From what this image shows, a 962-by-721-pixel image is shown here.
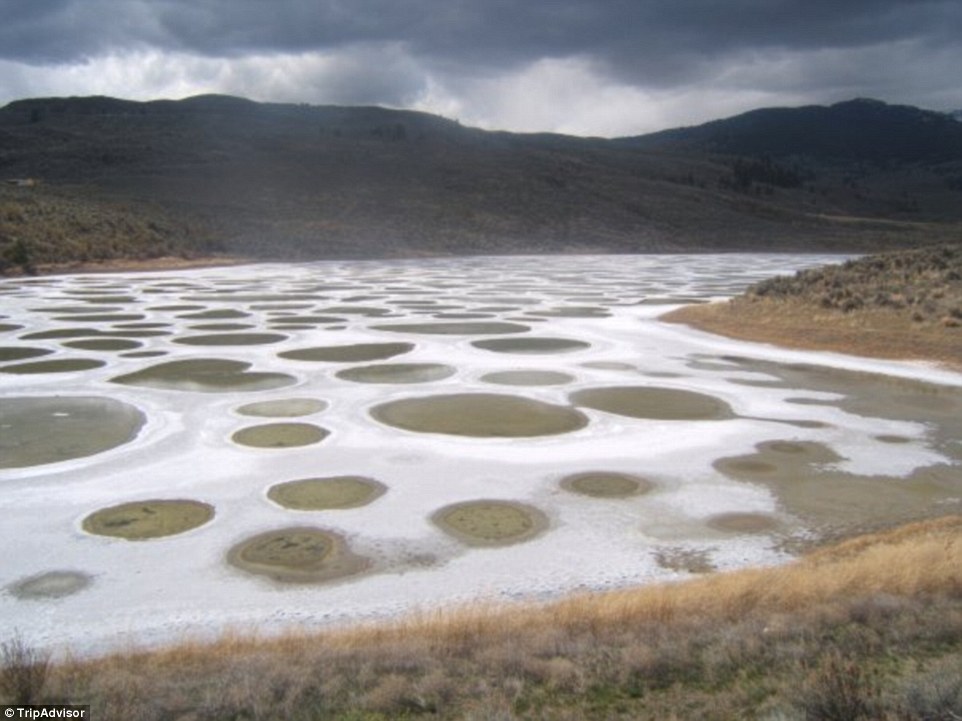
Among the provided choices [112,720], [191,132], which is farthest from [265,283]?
[191,132]

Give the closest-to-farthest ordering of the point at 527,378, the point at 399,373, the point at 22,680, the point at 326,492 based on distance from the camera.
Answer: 1. the point at 22,680
2. the point at 326,492
3. the point at 527,378
4. the point at 399,373

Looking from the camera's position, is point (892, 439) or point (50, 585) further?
point (892, 439)

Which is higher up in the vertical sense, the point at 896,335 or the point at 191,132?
the point at 191,132

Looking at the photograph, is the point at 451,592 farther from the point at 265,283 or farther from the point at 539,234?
the point at 539,234

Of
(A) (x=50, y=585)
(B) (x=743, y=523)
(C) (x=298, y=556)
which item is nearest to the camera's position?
(A) (x=50, y=585)

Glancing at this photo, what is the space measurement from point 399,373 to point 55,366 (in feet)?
28.2

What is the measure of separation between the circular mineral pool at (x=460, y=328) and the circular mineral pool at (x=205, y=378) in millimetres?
7642

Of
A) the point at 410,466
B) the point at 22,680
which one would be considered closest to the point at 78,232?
the point at 410,466

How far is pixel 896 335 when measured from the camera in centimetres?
2430

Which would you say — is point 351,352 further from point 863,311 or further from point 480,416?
point 863,311

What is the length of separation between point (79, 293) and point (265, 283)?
986 cm

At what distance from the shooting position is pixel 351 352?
79.0ft

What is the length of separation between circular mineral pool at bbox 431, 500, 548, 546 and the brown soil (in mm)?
14865

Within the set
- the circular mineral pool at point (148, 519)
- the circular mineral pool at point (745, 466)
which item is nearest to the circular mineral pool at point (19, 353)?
the circular mineral pool at point (148, 519)
